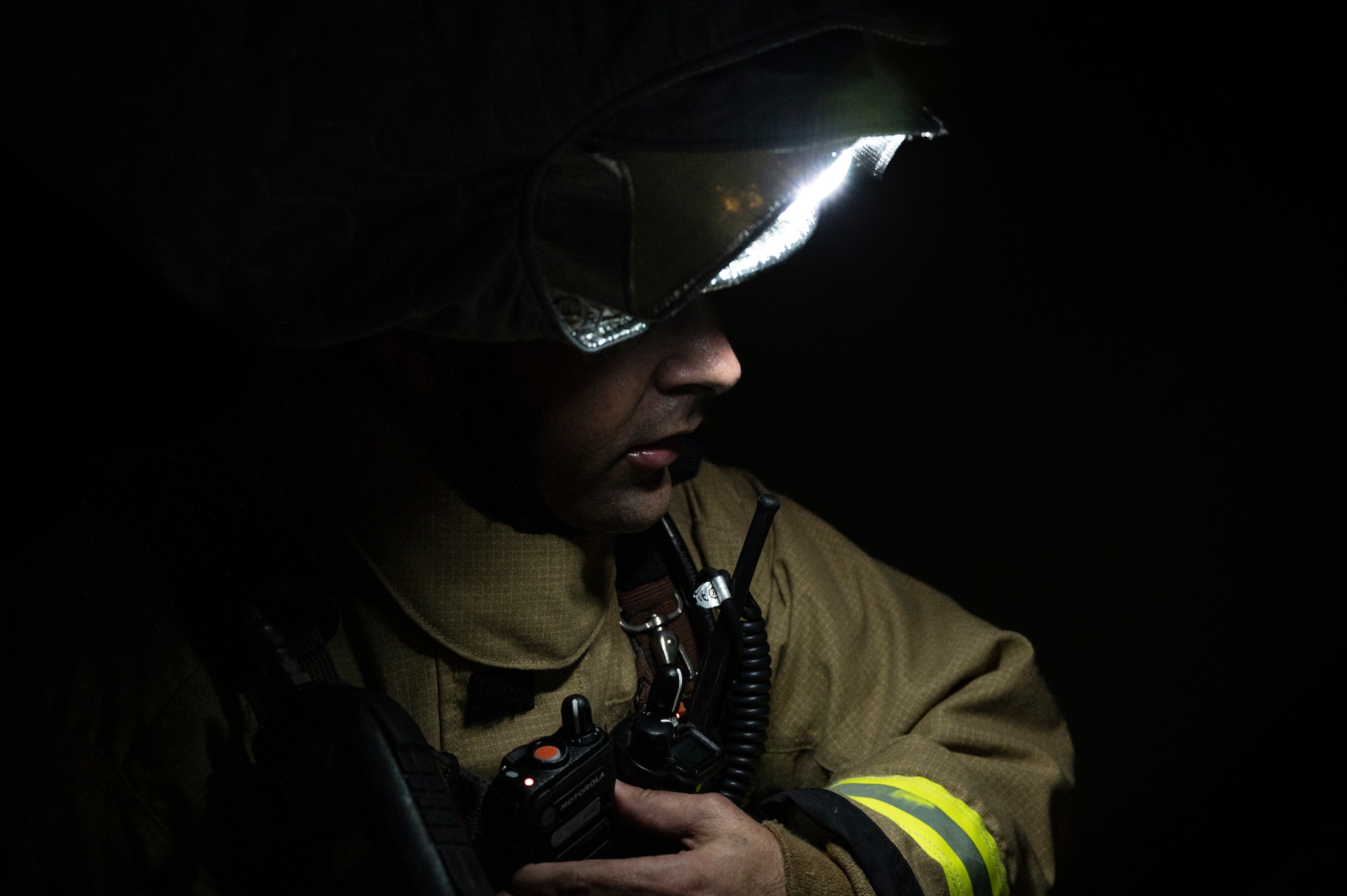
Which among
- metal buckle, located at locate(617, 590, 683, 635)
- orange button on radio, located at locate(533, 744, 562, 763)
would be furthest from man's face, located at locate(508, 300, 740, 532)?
orange button on radio, located at locate(533, 744, 562, 763)

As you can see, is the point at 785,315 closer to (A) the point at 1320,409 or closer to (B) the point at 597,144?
(A) the point at 1320,409

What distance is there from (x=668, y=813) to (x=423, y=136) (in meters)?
0.85

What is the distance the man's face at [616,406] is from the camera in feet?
4.29

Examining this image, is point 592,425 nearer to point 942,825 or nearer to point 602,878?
point 602,878

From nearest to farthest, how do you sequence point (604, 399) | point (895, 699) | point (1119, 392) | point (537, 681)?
point (604, 399), point (537, 681), point (895, 699), point (1119, 392)

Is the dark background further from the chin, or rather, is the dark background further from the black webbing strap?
the chin

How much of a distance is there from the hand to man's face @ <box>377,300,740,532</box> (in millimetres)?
359

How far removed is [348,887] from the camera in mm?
1211

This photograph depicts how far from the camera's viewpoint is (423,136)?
0.96 meters

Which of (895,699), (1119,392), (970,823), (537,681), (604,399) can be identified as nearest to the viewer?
(604,399)

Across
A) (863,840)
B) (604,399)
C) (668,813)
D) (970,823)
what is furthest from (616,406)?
(970,823)

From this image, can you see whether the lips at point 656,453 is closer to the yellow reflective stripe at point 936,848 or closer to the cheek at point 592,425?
the cheek at point 592,425

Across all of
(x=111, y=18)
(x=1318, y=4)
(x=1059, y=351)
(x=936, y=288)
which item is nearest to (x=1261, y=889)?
(x=1059, y=351)

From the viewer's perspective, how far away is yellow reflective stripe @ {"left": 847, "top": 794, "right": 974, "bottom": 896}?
4.79ft
